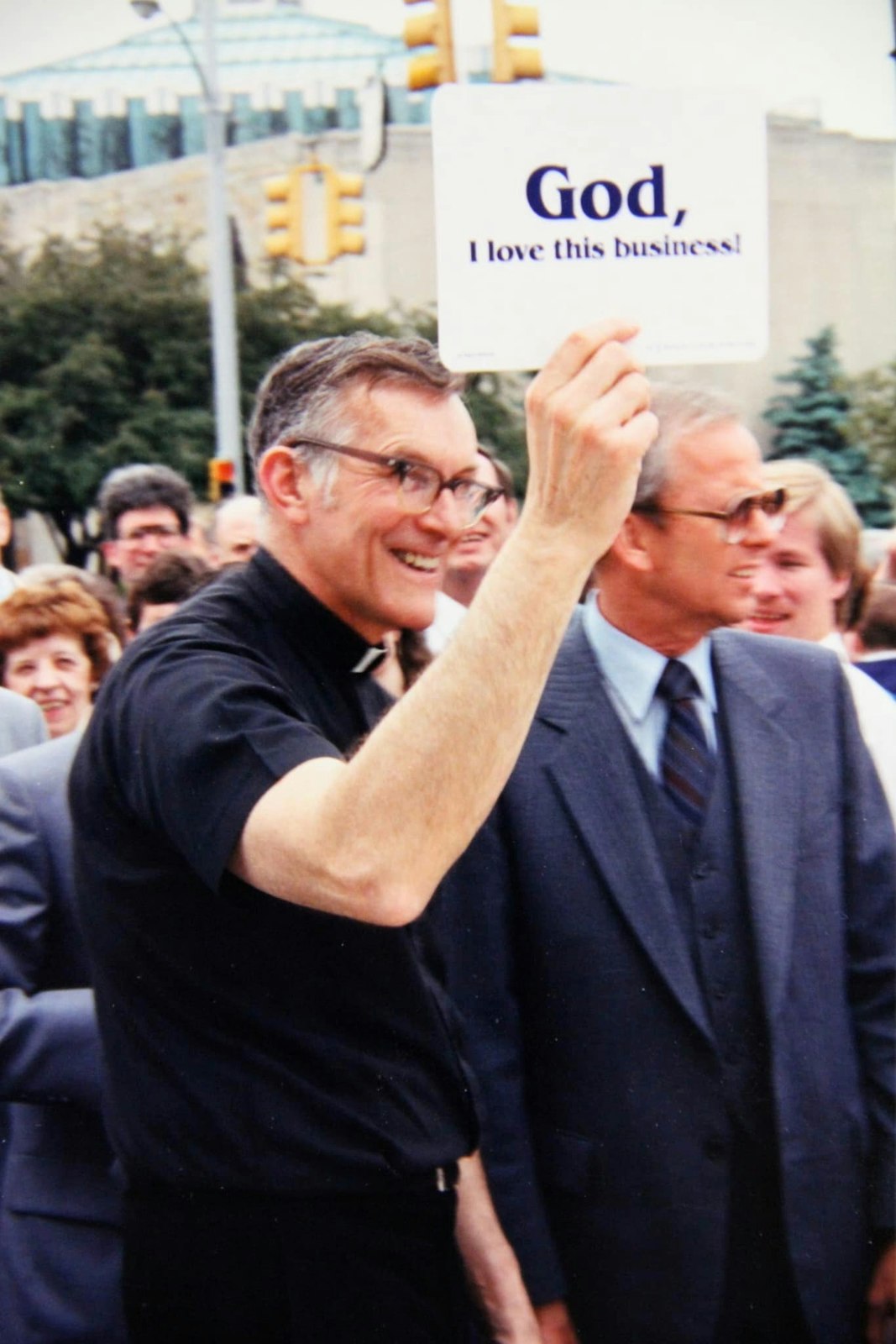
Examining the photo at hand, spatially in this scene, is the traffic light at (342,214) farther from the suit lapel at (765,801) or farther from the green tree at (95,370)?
the green tree at (95,370)

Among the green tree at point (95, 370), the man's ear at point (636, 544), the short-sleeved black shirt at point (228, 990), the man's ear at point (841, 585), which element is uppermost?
the green tree at point (95, 370)

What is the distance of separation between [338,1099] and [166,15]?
12251 millimetres

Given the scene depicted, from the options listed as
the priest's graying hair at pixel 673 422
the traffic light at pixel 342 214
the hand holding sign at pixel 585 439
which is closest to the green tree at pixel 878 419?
the traffic light at pixel 342 214

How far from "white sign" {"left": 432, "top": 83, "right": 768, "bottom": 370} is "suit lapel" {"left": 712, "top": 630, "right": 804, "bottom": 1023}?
0.86 m

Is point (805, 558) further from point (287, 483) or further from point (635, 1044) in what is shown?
point (287, 483)

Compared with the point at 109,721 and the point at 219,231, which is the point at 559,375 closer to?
A: the point at 109,721

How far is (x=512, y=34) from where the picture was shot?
7.04 m

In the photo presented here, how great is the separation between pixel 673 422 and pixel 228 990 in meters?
1.26

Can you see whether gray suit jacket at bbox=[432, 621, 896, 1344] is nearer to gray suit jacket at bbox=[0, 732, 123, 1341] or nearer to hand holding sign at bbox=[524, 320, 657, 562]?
gray suit jacket at bbox=[0, 732, 123, 1341]

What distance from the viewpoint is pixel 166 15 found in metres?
12.6

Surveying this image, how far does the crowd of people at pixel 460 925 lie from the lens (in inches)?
61.6

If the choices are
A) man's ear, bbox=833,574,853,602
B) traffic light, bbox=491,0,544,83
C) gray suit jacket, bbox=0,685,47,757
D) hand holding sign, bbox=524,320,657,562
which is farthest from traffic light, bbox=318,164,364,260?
hand holding sign, bbox=524,320,657,562

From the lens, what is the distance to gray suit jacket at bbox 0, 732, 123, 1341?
2.57 meters

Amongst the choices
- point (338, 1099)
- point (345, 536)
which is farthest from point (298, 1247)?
point (345, 536)
